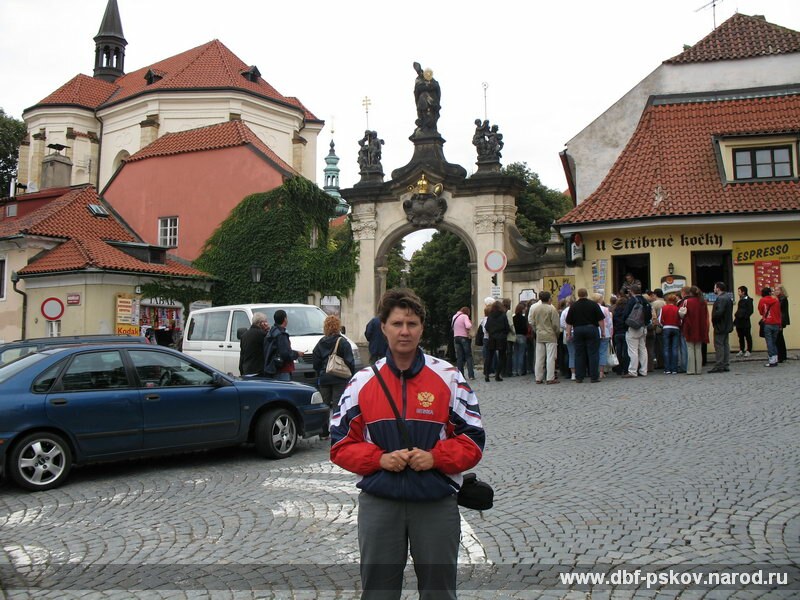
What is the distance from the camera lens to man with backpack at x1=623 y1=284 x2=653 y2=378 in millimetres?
15797

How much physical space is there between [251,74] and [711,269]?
3604 cm

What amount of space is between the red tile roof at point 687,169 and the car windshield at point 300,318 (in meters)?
8.57

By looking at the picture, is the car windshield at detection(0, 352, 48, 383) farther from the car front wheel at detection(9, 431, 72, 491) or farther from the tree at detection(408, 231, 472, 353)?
the tree at detection(408, 231, 472, 353)

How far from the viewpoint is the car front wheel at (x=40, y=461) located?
7.87 meters

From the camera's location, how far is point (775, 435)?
9.20 meters

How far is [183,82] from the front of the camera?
47219 mm

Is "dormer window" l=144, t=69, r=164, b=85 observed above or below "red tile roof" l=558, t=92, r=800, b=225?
above

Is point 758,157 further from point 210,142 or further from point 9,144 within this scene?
point 9,144

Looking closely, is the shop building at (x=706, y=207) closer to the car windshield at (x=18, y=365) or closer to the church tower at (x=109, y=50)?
the car windshield at (x=18, y=365)

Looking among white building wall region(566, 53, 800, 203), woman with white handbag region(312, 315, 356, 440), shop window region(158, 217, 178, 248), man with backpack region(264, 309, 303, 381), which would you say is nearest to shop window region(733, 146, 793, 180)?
white building wall region(566, 53, 800, 203)

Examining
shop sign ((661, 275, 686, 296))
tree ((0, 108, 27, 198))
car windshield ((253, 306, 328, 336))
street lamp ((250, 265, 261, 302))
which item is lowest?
car windshield ((253, 306, 328, 336))

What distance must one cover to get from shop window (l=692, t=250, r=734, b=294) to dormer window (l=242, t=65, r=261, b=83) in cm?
3568

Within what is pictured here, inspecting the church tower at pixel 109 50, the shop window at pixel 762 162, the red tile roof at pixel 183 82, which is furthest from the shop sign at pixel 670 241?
the church tower at pixel 109 50

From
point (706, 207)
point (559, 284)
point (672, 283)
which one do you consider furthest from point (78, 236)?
point (706, 207)
